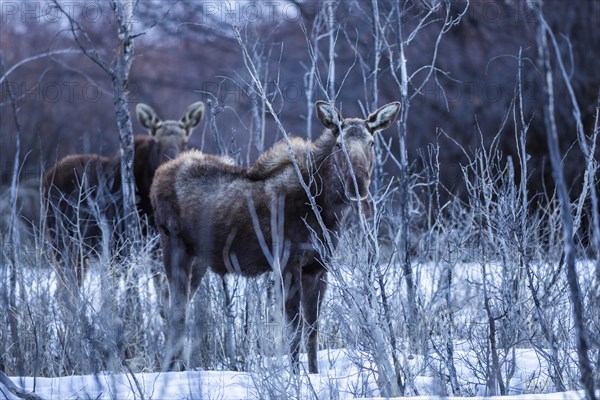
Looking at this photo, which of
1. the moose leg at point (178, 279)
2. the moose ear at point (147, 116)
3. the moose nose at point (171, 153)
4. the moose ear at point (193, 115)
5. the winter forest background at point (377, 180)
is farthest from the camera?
the moose ear at point (193, 115)

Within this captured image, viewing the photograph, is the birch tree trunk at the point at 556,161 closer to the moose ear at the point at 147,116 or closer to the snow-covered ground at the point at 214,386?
the snow-covered ground at the point at 214,386

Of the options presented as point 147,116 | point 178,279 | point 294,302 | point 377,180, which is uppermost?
point 147,116

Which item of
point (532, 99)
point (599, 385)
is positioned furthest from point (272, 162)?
point (532, 99)

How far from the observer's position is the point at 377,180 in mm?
9523

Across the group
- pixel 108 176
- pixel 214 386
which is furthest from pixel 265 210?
pixel 108 176

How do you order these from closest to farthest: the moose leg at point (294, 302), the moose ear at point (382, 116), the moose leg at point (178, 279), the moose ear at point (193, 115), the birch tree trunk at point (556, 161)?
the birch tree trunk at point (556, 161)
the moose leg at point (294, 302)
the moose ear at point (382, 116)
the moose leg at point (178, 279)
the moose ear at point (193, 115)

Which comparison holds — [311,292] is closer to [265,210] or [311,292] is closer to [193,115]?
[265,210]

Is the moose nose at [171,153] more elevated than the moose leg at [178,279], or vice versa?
the moose nose at [171,153]

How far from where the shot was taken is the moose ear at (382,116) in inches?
316

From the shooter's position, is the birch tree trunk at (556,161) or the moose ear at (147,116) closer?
the birch tree trunk at (556,161)

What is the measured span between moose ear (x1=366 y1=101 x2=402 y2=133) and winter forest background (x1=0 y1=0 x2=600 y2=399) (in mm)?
465

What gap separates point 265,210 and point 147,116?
486cm

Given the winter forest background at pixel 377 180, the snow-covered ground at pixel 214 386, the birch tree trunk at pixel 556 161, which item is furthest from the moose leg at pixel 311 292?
the birch tree trunk at pixel 556 161

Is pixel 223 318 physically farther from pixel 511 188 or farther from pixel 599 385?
pixel 599 385
